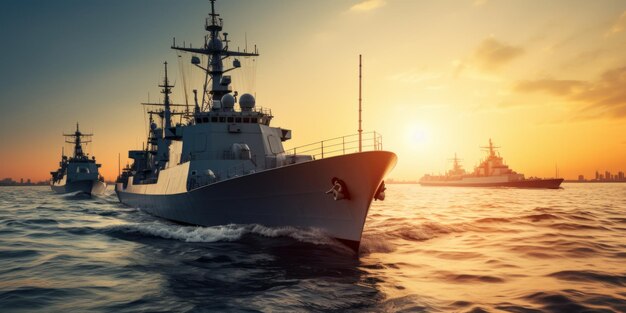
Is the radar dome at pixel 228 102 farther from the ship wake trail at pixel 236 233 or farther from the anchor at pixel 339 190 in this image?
the anchor at pixel 339 190

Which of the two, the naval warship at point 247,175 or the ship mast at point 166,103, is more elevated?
the ship mast at point 166,103

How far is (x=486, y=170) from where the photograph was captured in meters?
98.9

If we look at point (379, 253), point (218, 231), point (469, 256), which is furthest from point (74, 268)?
point (469, 256)

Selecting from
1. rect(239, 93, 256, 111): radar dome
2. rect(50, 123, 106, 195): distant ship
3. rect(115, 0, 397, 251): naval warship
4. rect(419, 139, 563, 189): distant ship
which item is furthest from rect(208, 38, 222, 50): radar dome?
rect(419, 139, 563, 189): distant ship

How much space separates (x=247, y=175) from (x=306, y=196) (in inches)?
81.6

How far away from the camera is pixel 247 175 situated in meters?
11.6

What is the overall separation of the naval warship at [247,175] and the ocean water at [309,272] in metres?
0.74

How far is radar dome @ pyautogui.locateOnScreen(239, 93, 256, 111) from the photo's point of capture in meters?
19.0

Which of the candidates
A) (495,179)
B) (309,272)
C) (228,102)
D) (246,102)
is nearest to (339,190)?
(309,272)

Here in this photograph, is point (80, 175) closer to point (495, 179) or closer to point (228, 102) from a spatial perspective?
point (228, 102)

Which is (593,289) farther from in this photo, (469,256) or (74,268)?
(74,268)

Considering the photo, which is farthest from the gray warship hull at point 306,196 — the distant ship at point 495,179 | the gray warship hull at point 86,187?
the distant ship at point 495,179

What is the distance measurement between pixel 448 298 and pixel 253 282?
3300 mm

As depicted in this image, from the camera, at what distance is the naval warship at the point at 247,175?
9727 mm
